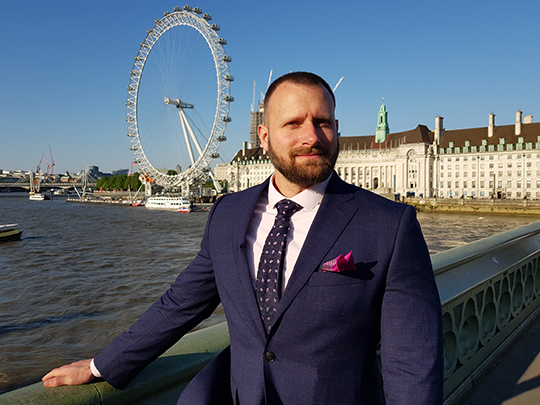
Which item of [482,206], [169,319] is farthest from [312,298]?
[482,206]

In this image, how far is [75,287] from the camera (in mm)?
11133

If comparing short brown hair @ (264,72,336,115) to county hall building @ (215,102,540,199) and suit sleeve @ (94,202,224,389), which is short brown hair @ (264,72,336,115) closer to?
suit sleeve @ (94,202,224,389)

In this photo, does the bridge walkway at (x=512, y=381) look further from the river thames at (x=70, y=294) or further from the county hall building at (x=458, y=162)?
the county hall building at (x=458, y=162)

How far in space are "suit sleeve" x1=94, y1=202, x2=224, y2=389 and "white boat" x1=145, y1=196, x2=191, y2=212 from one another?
49.7 metres

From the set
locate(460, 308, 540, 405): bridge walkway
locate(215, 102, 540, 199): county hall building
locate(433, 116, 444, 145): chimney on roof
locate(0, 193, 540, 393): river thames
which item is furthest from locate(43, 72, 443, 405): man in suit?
locate(433, 116, 444, 145): chimney on roof

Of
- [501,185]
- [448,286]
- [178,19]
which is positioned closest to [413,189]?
[501,185]

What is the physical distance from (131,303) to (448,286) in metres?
8.48

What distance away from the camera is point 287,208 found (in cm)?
132

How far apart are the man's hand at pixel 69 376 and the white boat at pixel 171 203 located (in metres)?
49.8

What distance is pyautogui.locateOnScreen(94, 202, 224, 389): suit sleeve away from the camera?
4.37 ft

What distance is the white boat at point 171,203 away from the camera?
169 ft

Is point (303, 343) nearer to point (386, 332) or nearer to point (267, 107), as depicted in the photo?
point (386, 332)

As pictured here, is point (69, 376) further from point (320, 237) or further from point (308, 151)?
point (308, 151)

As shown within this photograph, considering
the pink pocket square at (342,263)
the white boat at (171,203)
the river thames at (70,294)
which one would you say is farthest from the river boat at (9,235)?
the white boat at (171,203)
